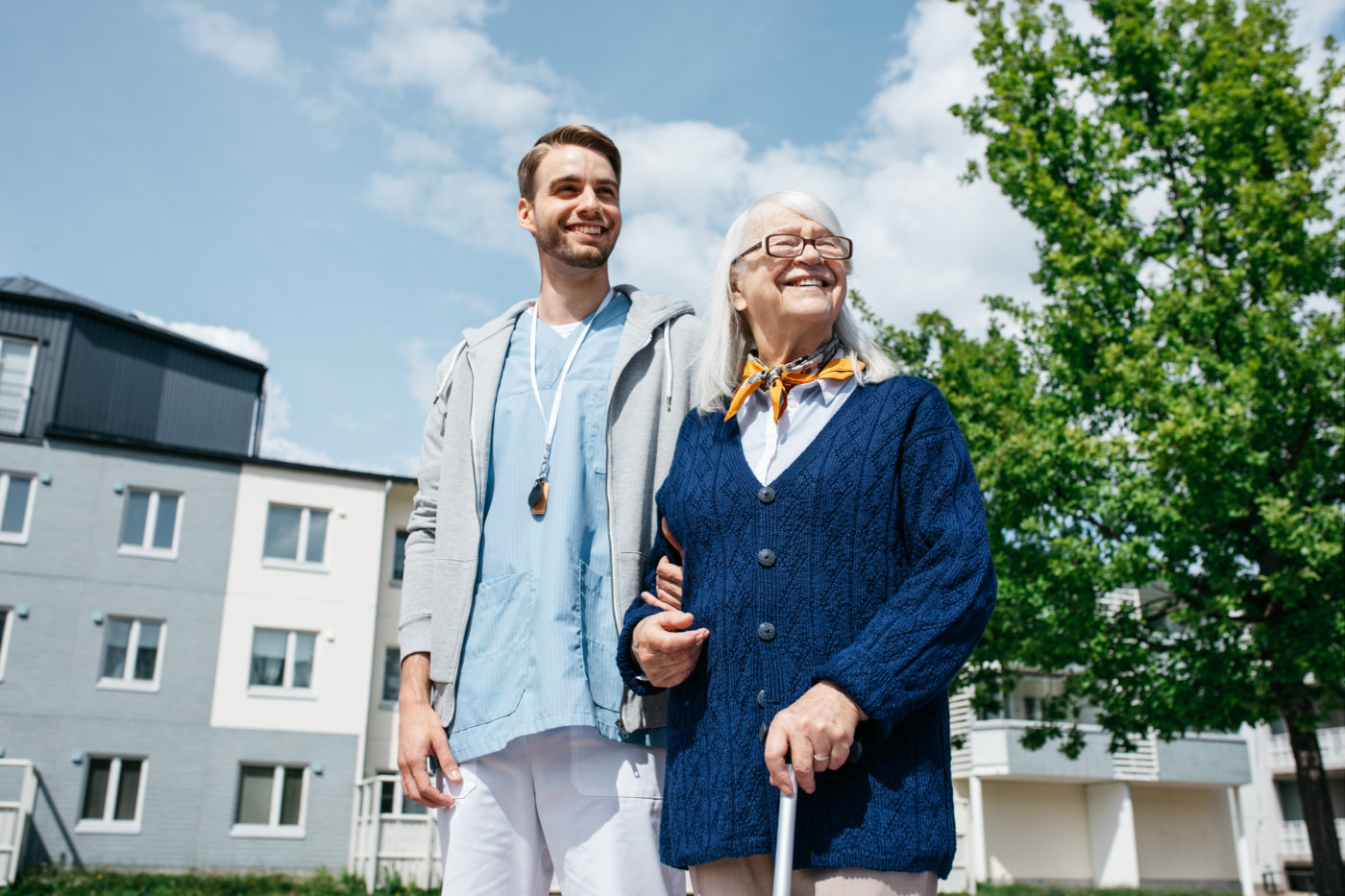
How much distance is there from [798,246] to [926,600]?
921mm

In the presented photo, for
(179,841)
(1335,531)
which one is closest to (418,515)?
(1335,531)

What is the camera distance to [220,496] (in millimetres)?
26688

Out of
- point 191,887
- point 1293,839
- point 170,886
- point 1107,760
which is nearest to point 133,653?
point 191,887

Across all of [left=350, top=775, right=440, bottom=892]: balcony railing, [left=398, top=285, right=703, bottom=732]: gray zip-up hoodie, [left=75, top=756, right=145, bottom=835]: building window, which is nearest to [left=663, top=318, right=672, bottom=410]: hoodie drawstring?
[left=398, top=285, right=703, bottom=732]: gray zip-up hoodie

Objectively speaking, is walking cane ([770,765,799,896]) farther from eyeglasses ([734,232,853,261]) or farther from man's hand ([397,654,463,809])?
eyeglasses ([734,232,853,261])

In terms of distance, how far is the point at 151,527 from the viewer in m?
26.0

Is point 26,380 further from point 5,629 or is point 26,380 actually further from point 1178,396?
point 1178,396

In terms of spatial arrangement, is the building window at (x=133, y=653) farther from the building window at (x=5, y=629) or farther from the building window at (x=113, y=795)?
the building window at (x=5, y=629)

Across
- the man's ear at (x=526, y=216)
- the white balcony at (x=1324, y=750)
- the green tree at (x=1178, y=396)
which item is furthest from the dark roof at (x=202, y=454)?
the white balcony at (x=1324, y=750)

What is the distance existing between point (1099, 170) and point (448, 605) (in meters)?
13.7

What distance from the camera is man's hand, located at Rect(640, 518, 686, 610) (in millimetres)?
2275

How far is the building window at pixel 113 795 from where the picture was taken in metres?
23.4

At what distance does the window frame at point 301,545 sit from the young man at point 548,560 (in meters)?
25.7

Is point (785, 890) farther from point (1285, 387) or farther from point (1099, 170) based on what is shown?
point (1099, 170)
